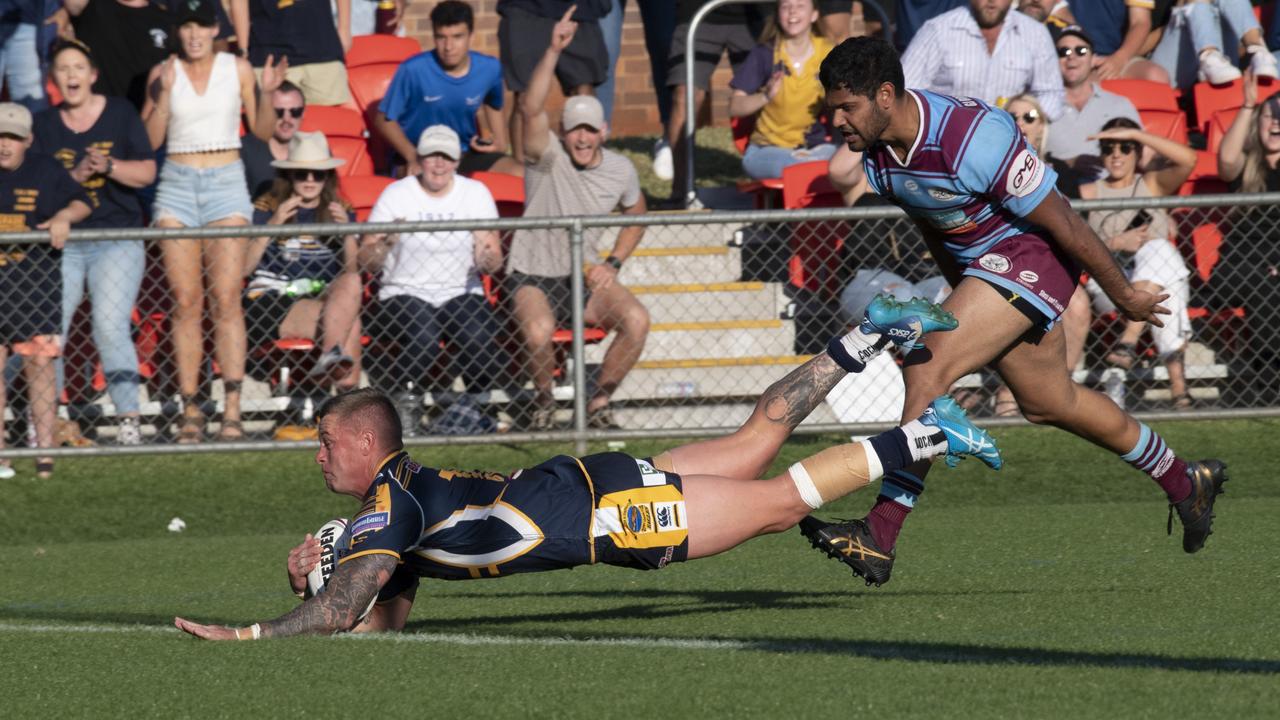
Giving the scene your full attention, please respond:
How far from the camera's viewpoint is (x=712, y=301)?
419 inches

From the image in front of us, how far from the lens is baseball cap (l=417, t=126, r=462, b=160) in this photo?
33.8ft

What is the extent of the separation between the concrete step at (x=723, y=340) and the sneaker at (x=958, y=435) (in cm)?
450

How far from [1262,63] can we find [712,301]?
16.7ft

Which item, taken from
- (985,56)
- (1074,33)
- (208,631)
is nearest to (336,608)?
(208,631)

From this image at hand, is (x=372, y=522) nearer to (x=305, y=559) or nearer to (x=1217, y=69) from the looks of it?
(x=305, y=559)

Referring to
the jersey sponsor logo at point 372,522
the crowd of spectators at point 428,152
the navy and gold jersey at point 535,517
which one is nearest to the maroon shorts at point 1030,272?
the navy and gold jersey at point 535,517

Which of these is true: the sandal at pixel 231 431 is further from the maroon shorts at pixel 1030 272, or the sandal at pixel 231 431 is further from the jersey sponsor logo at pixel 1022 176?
the jersey sponsor logo at pixel 1022 176

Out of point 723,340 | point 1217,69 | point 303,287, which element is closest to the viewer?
point 303,287

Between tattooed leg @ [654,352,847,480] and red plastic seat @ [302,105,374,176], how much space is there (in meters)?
6.60

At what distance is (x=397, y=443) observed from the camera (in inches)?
222

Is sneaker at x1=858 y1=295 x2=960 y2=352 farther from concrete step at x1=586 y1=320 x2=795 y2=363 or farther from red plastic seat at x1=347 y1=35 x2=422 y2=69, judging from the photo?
red plastic seat at x1=347 y1=35 x2=422 y2=69

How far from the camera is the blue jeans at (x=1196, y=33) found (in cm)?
1311

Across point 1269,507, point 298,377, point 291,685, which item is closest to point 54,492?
point 298,377

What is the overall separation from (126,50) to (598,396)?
181 inches
